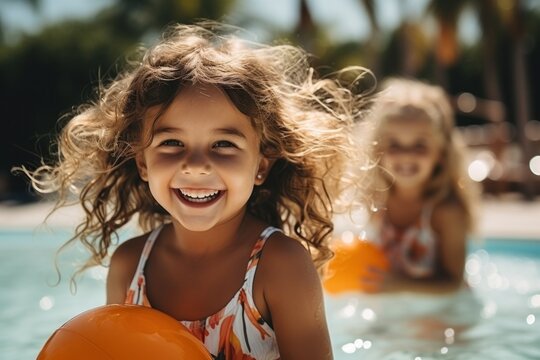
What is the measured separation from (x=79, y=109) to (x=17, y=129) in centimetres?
1486

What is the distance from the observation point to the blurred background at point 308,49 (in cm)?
1443

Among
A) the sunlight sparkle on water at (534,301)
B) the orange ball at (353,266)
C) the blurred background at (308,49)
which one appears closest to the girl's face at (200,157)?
the orange ball at (353,266)

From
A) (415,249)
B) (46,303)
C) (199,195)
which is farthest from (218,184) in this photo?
(46,303)

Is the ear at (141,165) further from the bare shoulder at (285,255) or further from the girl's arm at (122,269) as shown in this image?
the bare shoulder at (285,255)

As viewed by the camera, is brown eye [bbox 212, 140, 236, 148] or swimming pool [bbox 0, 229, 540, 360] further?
swimming pool [bbox 0, 229, 540, 360]

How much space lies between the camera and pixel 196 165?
96.9 inches

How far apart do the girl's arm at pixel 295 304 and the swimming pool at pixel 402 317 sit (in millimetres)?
1332

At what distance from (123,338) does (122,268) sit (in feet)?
2.60

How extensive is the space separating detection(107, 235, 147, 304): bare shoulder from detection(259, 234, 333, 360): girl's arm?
67cm

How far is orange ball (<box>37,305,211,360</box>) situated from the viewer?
7.18 ft

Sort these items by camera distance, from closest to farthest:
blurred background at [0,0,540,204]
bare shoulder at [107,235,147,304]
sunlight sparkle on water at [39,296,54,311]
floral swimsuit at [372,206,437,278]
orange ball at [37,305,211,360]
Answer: orange ball at [37,305,211,360] < bare shoulder at [107,235,147,304] < floral swimsuit at [372,206,437,278] < sunlight sparkle on water at [39,296,54,311] < blurred background at [0,0,540,204]

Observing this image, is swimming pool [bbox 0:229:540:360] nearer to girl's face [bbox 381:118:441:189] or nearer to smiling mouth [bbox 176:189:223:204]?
girl's face [bbox 381:118:441:189]

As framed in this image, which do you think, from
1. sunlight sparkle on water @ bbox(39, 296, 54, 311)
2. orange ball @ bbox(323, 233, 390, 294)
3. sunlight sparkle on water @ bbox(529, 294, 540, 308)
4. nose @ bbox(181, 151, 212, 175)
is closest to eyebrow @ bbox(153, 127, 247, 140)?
nose @ bbox(181, 151, 212, 175)

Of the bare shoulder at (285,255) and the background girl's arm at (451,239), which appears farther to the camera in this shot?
the background girl's arm at (451,239)
